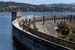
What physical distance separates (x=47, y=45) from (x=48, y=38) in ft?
12.0

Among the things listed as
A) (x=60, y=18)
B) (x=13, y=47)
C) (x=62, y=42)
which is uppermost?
(x=62, y=42)

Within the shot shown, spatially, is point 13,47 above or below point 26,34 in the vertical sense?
below

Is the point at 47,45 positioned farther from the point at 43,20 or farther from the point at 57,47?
the point at 43,20

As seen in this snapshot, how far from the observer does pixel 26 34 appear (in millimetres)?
39562

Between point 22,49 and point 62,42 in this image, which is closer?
point 62,42

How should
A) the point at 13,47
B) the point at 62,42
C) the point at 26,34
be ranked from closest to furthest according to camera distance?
the point at 62,42, the point at 26,34, the point at 13,47

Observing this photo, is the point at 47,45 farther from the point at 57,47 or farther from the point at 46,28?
the point at 46,28

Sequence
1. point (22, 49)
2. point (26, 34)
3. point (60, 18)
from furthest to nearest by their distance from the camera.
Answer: point (60, 18) < point (22, 49) < point (26, 34)

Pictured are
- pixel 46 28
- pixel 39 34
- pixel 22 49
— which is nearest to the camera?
pixel 39 34

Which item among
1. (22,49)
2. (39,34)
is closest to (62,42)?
(39,34)

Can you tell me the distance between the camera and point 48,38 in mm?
33031

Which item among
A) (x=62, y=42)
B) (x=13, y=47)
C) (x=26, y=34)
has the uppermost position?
(x=62, y=42)

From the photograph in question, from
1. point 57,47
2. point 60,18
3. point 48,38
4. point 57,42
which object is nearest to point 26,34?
point 48,38

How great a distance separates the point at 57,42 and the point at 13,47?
16857 millimetres
